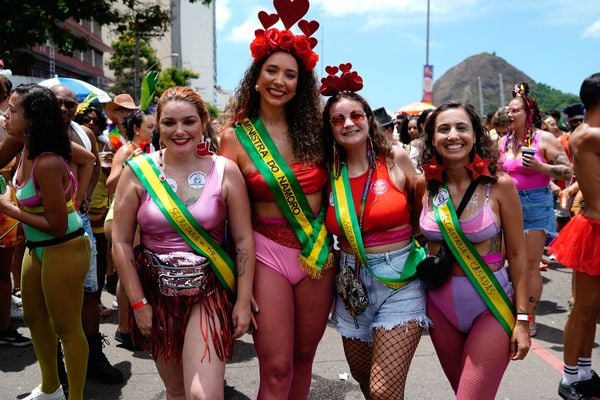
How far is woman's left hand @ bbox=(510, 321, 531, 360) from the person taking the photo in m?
2.29

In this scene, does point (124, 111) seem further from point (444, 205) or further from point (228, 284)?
point (444, 205)

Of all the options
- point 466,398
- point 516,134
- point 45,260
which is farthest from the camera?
point 516,134

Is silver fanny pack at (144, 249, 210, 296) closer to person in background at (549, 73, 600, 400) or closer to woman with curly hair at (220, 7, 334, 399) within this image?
woman with curly hair at (220, 7, 334, 399)

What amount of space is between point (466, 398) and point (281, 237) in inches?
41.0

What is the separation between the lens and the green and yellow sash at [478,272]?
234 cm

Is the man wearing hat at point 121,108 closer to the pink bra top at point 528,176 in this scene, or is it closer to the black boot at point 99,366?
the black boot at point 99,366

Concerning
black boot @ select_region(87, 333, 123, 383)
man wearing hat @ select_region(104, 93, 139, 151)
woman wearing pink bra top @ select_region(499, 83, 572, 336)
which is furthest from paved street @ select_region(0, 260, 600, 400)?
man wearing hat @ select_region(104, 93, 139, 151)

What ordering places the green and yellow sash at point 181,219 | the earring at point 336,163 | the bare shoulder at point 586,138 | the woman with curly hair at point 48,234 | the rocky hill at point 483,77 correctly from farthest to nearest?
the rocky hill at point 483,77 → the bare shoulder at point 586,138 → the woman with curly hair at point 48,234 → the earring at point 336,163 → the green and yellow sash at point 181,219

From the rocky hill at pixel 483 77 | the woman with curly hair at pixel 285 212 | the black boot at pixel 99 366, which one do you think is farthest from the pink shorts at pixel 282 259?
the rocky hill at pixel 483 77

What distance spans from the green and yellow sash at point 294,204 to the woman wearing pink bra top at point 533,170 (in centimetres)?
251

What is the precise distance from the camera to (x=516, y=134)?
4613 mm

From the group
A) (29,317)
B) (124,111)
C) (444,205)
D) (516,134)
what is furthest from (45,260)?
(516,134)

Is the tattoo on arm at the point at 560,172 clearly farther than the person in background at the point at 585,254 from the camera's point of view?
Yes

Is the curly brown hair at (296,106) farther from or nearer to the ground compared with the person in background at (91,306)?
farther from the ground
